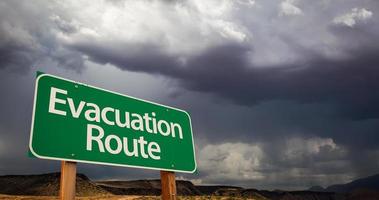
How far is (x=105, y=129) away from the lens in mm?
4309

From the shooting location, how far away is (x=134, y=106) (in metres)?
4.81

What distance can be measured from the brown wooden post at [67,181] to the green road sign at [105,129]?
3.0 inches

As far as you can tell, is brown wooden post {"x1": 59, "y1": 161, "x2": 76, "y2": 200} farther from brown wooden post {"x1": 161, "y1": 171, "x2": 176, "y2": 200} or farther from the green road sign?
brown wooden post {"x1": 161, "y1": 171, "x2": 176, "y2": 200}

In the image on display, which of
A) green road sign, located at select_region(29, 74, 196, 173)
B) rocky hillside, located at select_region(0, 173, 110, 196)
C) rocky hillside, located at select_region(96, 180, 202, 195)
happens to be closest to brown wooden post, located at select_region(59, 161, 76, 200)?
green road sign, located at select_region(29, 74, 196, 173)

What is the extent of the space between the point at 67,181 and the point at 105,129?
76cm

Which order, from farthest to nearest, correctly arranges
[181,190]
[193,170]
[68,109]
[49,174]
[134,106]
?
[181,190] < [49,174] < [193,170] < [134,106] < [68,109]

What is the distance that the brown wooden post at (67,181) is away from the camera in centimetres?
372

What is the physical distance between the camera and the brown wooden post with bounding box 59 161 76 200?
372 centimetres

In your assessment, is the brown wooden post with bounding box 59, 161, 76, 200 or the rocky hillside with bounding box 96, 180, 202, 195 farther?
the rocky hillside with bounding box 96, 180, 202, 195

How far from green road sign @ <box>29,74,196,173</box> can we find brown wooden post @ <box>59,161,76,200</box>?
76mm

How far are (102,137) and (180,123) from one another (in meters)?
1.38

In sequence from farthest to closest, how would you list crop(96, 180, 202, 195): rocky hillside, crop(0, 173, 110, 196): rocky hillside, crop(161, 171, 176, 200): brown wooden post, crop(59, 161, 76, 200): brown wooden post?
crop(96, 180, 202, 195): rocky hillside, crop(0, 173, 110, 196): rocky hillside, crop(161, 171, 176, 200): brown wooden post, crop(59, 161, 76, 200): brown wooden post

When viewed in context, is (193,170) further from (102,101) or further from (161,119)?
(102,101)

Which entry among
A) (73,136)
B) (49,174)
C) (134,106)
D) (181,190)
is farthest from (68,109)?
(181,190)
